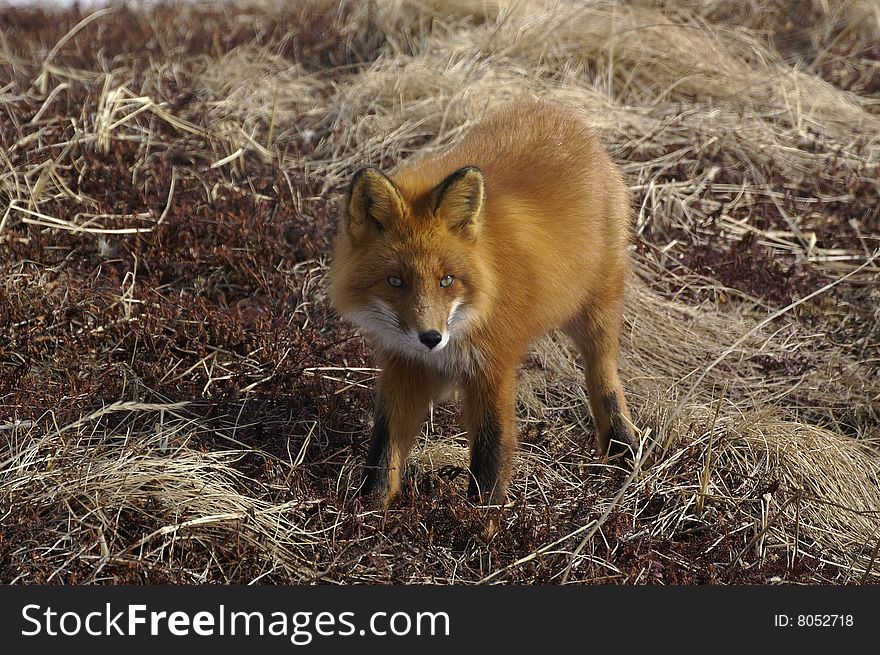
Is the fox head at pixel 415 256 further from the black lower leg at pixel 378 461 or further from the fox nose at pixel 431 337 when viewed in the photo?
the black lower leg at pixel 378 461

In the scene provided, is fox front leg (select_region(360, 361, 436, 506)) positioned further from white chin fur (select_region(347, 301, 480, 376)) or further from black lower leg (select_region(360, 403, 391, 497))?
white chin fur (select_region(347, 301, 480, 376))

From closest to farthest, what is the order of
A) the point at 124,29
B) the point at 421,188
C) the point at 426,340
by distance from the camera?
1. the point at 426,340
2. the point at 421,188
3. the point at 124,29

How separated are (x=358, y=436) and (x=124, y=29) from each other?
5.97 meters

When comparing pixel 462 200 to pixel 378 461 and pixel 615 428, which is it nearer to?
pixel 378 461

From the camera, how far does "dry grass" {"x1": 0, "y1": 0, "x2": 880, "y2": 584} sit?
4410 mm

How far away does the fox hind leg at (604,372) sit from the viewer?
211 inches

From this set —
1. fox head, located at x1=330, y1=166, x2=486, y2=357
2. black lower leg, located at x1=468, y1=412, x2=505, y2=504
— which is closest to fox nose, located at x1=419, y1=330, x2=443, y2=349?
fox head, located at x1=330, y1=166, x2=486, y2=357

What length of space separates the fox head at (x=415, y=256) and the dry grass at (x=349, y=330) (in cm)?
95

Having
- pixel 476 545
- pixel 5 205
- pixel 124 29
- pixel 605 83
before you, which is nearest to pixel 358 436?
pixel 476 545

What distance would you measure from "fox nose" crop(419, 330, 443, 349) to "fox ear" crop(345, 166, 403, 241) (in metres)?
0.52

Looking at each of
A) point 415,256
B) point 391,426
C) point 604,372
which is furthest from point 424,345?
point 604,372

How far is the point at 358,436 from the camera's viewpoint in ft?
17.3

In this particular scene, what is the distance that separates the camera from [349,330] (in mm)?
5965

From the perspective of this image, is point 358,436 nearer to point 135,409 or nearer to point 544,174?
point 135,409
